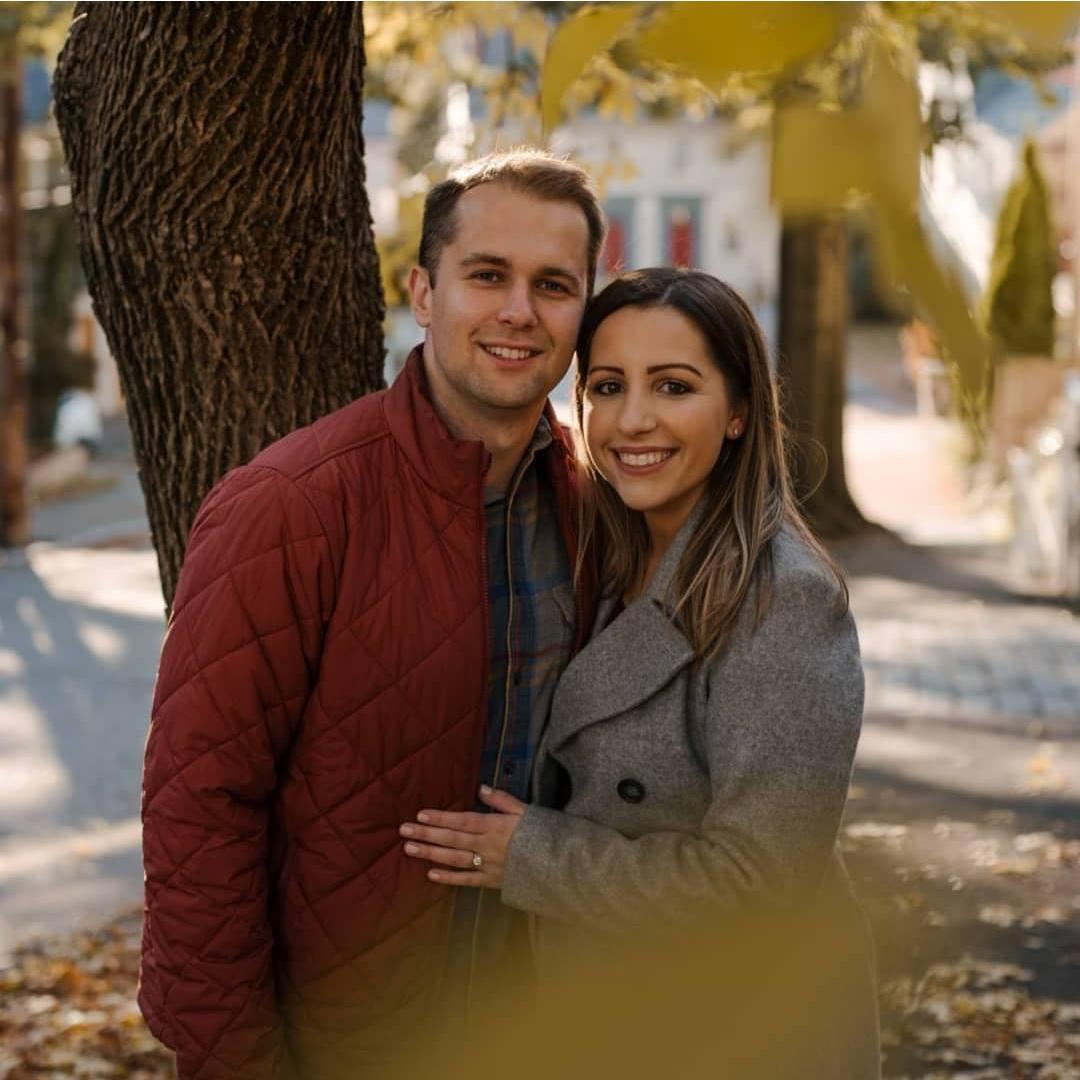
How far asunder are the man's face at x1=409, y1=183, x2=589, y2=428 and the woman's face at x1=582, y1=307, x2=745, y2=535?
89 mm

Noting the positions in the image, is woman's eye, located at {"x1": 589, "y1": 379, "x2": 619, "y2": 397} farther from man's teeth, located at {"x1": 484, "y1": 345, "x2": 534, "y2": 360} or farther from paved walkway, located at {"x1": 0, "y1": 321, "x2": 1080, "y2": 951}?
paved walkway, located at {"x1": 0, "y1": 321, "x2": 1080, "y2": 951}

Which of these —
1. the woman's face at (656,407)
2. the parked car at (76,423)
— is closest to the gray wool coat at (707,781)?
the woman's face at (656,407)

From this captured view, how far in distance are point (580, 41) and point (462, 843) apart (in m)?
1.62

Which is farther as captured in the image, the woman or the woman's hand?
the woman's hand

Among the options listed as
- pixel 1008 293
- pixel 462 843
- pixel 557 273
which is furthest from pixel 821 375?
pixel 462 843

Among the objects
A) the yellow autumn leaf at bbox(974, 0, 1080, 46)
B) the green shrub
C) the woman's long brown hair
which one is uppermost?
the yellow autumn leaf at bbox(974, 0, 1080, 46)

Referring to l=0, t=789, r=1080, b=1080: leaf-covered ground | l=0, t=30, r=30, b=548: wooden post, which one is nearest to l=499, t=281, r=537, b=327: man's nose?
l=0, t=789, r=1080, b=1080: leaf-covered ground

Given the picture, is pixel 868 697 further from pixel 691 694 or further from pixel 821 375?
pixel 691 694

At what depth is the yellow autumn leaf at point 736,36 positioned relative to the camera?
81cm

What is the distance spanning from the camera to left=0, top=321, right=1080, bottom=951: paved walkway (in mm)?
6828

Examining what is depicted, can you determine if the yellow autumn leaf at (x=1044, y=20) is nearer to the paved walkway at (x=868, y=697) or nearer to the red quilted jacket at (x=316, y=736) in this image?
the red quilted jacket at (x=316, y=736)

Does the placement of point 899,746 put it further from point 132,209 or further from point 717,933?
point 717,933

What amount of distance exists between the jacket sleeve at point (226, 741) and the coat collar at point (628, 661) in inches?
16.2

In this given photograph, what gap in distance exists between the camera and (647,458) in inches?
97.0
